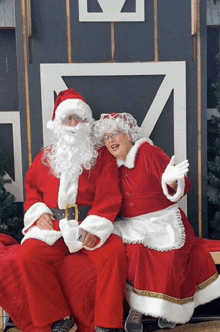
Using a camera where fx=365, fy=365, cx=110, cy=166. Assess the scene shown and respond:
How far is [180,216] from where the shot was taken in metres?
2.67

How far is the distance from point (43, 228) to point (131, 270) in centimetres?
69

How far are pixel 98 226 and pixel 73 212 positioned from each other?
252mm

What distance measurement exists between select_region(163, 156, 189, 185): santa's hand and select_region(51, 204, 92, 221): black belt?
0.62 meters

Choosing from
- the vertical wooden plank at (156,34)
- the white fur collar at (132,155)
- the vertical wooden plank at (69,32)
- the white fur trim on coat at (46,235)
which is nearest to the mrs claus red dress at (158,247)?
the white fur collar at (132,155)

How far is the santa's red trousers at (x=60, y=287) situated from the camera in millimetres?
2293

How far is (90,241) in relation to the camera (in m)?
2.48

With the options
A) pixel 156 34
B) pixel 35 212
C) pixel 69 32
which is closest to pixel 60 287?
pixel 35 212

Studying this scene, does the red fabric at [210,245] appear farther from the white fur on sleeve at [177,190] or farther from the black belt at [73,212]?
the black belt at [73,212]

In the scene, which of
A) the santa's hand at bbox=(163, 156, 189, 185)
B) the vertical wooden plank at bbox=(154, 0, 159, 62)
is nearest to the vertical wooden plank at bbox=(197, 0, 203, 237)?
the vertical wooden plank at bbox=(154, 0, 159, 62)

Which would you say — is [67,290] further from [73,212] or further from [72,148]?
[72,148]

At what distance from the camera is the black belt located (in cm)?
264

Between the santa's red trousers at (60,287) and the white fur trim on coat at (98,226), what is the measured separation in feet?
0.22

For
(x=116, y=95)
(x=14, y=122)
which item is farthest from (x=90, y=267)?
(x=14, y=122)

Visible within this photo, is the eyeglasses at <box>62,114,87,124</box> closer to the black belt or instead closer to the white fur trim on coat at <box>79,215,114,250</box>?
the black belt
